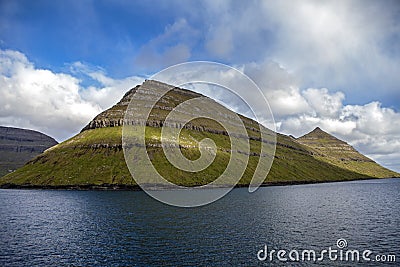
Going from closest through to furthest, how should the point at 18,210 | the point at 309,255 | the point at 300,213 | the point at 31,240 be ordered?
1. the point at 309,255
2. the point at 31,240
3. the point at 300,213
4. the point at 18,210

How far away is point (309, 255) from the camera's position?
54750mm

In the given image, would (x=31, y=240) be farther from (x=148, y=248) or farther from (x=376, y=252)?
(x=376, y=252)

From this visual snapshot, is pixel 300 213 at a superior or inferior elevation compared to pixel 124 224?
superior

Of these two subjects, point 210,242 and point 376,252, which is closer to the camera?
point 376,252

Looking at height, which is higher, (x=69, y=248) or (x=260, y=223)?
(x=260, y=223)

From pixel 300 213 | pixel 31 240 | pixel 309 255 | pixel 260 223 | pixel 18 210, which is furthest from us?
pixel 18 210

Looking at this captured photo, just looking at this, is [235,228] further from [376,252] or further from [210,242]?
[376,252]

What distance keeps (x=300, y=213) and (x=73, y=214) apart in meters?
77.3

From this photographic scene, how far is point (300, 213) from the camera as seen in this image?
336 ft

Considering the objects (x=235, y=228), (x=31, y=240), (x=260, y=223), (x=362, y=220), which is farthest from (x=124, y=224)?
(x=362, y=220)

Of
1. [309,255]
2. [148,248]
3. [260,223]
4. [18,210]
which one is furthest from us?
[18,210]

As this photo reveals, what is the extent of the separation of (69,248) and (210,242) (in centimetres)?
2858

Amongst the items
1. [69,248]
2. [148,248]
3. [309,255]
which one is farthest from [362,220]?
[69,248]

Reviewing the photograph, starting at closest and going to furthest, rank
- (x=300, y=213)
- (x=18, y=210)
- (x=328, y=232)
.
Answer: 1. (x=328, y=232)
2. (x=300, y=213)
3. (x=18, y=210)
